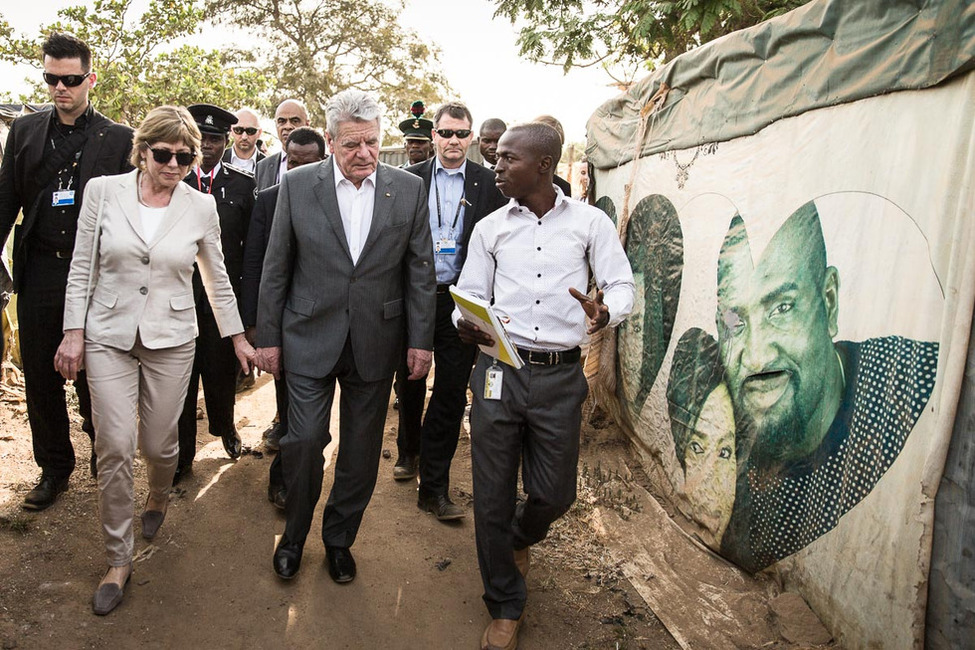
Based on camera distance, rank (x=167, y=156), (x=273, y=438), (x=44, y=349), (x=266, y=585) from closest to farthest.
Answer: (x=167, y=156) → (x=266, y=585) → (x=44, y=349) → (x=273, y=438)

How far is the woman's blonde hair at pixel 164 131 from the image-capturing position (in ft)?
10.2

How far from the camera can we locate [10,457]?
4621mm

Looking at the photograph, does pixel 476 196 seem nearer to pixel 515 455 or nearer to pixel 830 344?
pixel 515 455

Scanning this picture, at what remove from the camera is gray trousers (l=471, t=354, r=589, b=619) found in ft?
9.59

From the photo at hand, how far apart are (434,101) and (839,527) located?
2220cm

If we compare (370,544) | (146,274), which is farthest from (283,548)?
(146,274)

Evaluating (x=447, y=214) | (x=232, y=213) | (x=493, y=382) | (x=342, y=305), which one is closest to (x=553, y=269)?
(x=493, y=382)

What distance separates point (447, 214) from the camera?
14.7 feet

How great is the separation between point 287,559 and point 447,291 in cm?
181

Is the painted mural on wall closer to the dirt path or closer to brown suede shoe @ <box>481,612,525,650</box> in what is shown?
the dirt path

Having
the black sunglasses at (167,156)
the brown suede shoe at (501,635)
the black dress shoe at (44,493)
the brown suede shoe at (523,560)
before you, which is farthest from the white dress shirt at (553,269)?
the black dress shoe at (44,493)

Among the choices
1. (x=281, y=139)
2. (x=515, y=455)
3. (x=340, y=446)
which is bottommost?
(x=340, y=446)

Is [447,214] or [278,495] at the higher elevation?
[447,214]

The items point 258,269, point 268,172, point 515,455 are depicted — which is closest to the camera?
point 515,455
